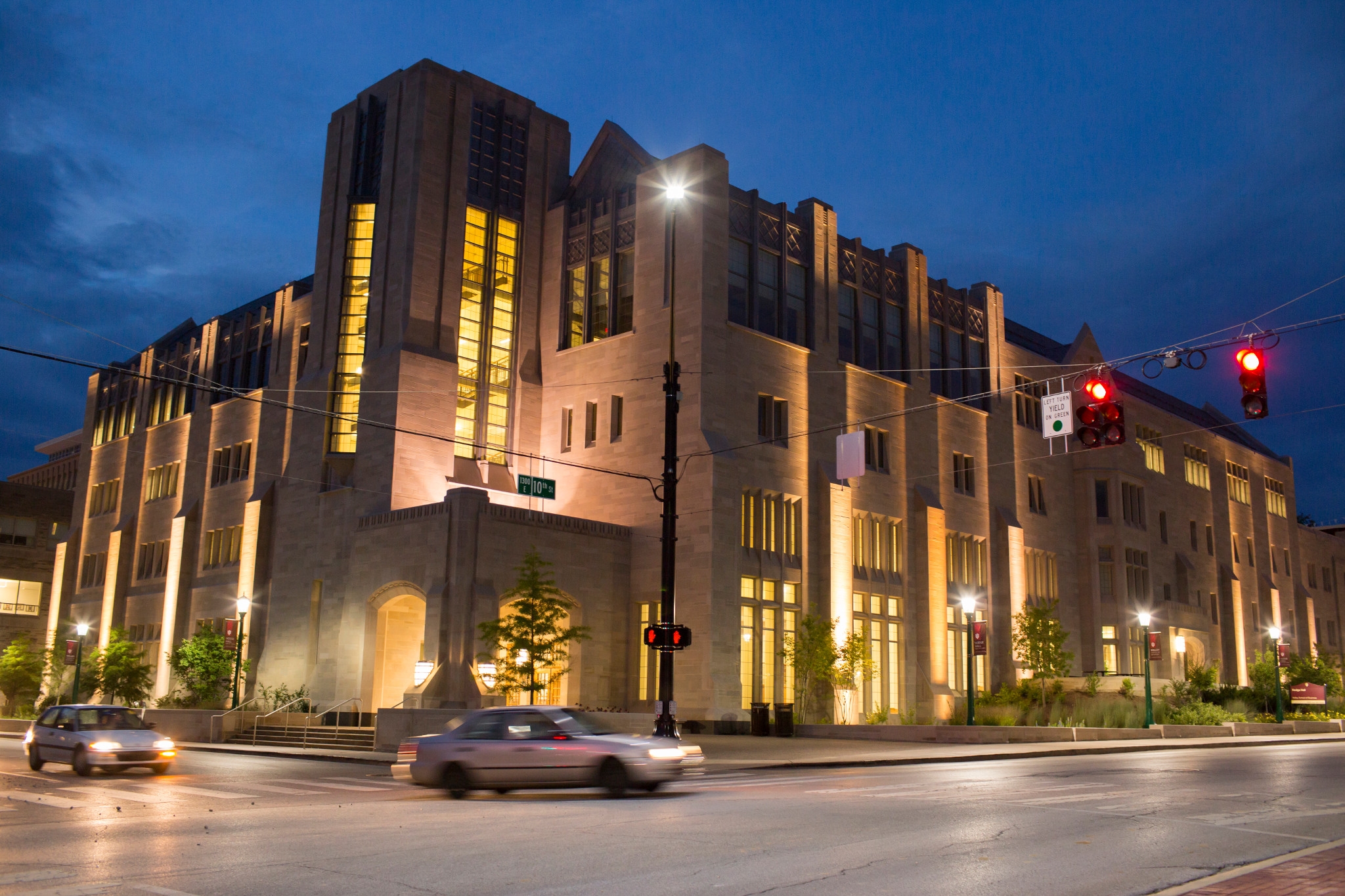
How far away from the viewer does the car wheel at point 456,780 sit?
17.4 meters

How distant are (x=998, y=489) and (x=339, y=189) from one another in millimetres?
34978

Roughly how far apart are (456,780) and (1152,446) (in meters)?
59.6

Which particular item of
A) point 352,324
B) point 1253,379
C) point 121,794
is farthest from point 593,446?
point 1253,379

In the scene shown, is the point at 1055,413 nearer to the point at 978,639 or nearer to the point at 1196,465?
the point at 978,639

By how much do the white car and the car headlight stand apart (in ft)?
35.4

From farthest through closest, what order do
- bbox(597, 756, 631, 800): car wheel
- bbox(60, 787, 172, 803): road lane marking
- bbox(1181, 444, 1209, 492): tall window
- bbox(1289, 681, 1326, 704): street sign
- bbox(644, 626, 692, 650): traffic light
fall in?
1. bbox(1181, 444, 1209, 492): tall window
2. bbox(1289, 681, 1326, 704): street sign
3. bbox(644, 626, 692, 650): traffic light
4. bbox(597, 756, 631, 800): car wheel
5. bbox(60, 787, 172, 803): road lane marking

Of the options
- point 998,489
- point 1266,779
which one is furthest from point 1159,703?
point 1266,779

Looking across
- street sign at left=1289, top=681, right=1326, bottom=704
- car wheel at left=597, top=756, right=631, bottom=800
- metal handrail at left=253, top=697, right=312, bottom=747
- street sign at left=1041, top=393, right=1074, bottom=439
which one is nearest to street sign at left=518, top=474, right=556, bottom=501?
metal handrail at left=253, top=697, right=312, bottom=747

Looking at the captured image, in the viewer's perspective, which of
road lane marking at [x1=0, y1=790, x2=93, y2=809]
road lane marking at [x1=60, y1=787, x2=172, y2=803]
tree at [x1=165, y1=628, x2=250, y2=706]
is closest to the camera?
road lane marking at [x1=0, y1=790, x2=93, y2=809]

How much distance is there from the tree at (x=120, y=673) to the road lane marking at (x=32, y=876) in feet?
144

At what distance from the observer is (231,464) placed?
55.0 m

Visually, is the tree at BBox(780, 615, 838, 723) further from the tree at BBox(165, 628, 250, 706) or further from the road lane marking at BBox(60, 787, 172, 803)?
the road lane marking at BBox(60, 787, 172, 803)

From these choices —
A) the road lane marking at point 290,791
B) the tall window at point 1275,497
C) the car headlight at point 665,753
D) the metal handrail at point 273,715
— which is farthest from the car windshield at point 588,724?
the tall window at point 1275,497

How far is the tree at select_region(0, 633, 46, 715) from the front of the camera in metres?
58.6
